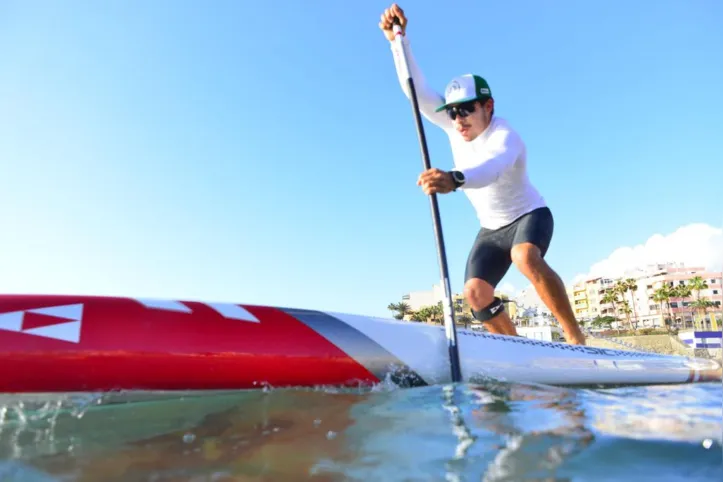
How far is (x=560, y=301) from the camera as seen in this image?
3871mm

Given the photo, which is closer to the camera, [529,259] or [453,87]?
[529,259]

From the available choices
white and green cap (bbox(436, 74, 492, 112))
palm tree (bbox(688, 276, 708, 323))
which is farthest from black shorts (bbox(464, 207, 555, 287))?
palm tree (bbox(688, 276, 708, 323))

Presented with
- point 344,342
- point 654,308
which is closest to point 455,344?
point 344,342

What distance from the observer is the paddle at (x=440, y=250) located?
10.5 ft

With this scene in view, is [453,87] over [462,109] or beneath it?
over

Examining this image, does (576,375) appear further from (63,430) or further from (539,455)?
(63,430)

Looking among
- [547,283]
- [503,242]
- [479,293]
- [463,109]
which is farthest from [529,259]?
[463,109]

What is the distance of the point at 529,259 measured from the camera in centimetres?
380

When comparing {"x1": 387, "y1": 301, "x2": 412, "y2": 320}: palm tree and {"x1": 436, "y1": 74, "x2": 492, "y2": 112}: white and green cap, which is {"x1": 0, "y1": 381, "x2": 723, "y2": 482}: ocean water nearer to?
{"x1": 436, "y1": 74, "x2": 492, "y2": 112}: white and green cap

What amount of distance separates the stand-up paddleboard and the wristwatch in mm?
957

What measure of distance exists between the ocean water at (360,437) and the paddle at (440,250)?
0.49 metres

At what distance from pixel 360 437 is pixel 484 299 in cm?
261

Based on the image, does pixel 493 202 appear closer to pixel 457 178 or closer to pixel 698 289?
pixel 457 178

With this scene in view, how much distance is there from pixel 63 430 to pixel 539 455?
176cm
